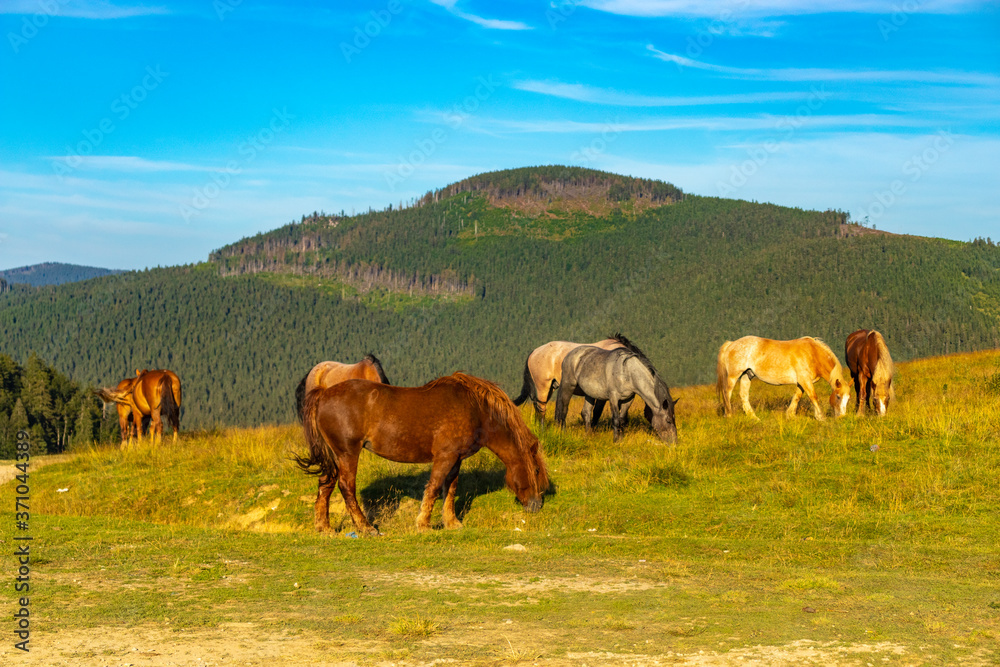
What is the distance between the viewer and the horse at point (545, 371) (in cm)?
1814

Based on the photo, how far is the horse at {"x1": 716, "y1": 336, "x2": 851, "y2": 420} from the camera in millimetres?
17250

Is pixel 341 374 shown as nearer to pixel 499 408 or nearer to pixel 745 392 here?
pixel 499 408

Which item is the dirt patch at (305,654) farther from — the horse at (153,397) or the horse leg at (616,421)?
the horse at (153,397)

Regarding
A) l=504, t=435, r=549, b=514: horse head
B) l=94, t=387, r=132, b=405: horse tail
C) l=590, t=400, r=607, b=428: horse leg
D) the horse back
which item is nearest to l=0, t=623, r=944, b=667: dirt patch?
the horse back

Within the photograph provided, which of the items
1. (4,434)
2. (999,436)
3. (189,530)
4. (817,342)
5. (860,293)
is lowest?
(4,434)

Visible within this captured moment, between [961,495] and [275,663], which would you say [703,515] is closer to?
[961,495]

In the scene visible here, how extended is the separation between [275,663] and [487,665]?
140cm

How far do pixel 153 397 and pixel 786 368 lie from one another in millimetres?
14646

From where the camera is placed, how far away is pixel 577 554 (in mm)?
9461

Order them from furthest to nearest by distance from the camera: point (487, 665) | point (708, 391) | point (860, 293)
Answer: point (860, 293), point (708, 391), point (487, 665)

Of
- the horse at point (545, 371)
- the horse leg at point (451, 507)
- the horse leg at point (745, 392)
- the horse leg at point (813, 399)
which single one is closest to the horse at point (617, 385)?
the horse at point (545, 371)

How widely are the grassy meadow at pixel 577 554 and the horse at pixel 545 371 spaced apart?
4.06 ft

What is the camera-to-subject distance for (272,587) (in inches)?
304

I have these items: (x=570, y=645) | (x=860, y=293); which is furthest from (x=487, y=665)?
(x=860, y=293)
